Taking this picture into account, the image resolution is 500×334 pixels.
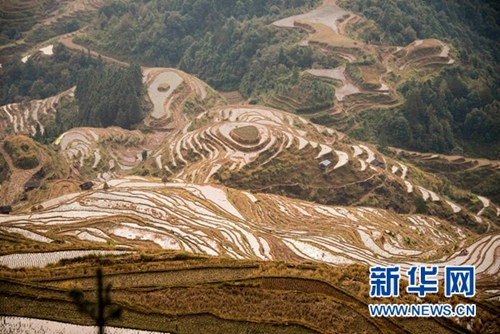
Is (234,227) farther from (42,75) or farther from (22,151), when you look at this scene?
(42,75)

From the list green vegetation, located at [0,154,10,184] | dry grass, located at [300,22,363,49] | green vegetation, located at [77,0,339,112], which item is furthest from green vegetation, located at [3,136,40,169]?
dry grass, located at [300,22,363,49]

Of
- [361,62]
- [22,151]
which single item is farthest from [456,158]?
[22,151]

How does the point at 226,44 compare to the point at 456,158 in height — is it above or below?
above

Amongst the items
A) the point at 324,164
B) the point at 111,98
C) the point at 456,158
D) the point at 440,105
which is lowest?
the point at 456,158

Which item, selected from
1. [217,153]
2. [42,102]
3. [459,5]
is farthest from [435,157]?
[42,102]

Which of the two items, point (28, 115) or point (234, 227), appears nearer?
point (234, 227)

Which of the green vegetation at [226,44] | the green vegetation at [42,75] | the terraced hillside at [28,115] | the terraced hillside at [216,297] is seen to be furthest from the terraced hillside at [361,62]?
the terraced hillside at [216,297]

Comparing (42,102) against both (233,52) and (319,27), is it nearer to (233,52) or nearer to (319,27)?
(233,52)
